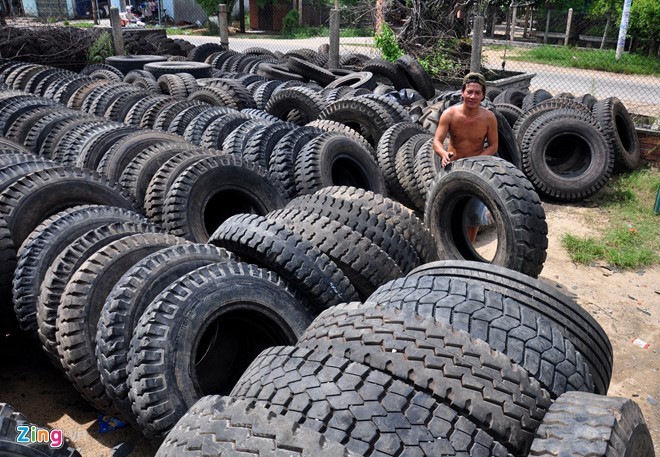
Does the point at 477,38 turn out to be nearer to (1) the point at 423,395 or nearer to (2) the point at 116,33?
(2) the point at 116,33

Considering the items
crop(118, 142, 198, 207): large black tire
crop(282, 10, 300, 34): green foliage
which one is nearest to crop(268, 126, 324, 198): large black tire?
crop(118, 142, 198, 207): large black tire

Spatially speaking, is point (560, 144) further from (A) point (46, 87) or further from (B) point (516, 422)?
(A) point (46, 87)

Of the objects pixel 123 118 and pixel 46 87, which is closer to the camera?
pixel 123 118

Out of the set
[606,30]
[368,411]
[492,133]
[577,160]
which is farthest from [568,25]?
[368,411]

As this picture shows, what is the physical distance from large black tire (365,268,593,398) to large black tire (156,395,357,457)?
1057 mm

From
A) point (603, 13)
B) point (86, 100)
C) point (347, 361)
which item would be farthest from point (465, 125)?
point (603, 13)

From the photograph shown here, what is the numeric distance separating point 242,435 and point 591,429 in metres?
1.39

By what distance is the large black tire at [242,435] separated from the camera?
6.87 feet

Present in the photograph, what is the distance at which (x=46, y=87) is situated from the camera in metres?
11.3

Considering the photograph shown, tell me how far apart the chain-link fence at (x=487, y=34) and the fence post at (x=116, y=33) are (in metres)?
1.91

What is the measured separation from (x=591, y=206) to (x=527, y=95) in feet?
11.4

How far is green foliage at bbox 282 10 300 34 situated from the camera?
36.4 metres

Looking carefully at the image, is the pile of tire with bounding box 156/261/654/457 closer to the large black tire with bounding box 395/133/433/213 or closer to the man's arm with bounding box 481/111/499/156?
the man's arm with bounding box 481/111/499/156

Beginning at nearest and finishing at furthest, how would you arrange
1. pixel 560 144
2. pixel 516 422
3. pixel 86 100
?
pixel 516 422 → pixel 560 144 → pixel 86 100
